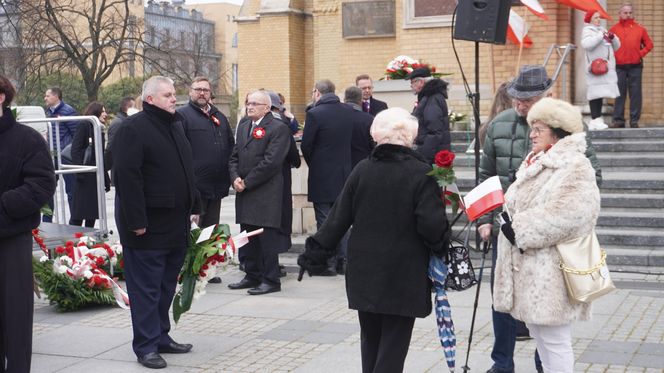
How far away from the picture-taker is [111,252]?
9680 millimetres

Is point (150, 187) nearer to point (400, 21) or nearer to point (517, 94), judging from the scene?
point (517, 94)

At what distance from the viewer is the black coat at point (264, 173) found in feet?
31.2

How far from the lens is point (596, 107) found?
51.0 ft

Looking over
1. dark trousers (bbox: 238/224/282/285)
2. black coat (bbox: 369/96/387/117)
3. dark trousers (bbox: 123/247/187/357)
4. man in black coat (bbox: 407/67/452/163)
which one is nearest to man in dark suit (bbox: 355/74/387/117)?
black coat (bbox: 369/96/387/117)

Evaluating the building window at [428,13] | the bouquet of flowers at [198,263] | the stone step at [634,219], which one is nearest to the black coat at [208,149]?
the bouquet of flowers at [198,263]

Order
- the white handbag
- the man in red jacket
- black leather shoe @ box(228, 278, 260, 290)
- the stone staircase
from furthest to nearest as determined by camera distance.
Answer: the man in red jacket, the stone staircase, black leather shoe @ box(228, 278, 260, 290), the white handbag

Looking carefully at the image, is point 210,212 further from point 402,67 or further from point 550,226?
point 402,67

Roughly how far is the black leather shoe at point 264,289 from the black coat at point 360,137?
1.71 metres

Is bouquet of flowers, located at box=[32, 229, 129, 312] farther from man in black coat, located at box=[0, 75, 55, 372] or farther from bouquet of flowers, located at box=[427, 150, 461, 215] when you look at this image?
bouquet of flowers, located at box=[427, 150, 461, 215]

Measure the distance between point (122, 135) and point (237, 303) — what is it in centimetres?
278

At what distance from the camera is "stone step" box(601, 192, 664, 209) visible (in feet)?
38.0

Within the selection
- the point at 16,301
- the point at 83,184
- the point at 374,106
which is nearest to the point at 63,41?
the point at 83,184

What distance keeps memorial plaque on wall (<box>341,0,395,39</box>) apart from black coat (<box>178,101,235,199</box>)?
11.5m

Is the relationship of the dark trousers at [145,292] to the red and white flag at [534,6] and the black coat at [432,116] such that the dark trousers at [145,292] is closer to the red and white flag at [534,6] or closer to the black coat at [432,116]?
the black coat at [432,116]
